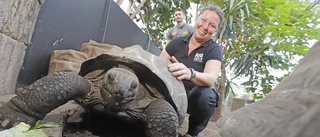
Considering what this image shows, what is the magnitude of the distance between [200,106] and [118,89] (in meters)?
0.95

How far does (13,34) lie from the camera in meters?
1.76

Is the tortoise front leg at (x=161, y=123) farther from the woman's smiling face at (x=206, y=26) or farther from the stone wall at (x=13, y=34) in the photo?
the stone wall at (x=13, y=34)

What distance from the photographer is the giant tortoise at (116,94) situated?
1.19m

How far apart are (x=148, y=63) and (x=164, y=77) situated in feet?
0.63

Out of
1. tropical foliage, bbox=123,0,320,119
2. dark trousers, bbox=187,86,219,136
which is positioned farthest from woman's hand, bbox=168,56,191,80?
tropical foliage, bbox=123,0,320,119

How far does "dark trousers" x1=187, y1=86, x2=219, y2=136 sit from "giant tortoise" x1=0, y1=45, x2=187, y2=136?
9.8 inches

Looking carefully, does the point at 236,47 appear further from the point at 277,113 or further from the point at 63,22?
the point at 277,113

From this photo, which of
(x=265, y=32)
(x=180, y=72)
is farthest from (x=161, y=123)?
(x=265, y=32)

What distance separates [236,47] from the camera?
195 inches

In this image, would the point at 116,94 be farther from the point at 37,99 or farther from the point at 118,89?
the point at 37,99

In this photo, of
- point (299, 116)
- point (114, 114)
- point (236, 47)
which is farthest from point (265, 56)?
point (299, 116)

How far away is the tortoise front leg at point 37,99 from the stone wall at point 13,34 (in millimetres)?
774

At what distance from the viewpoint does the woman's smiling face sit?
2.22m

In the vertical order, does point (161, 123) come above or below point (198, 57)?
below
